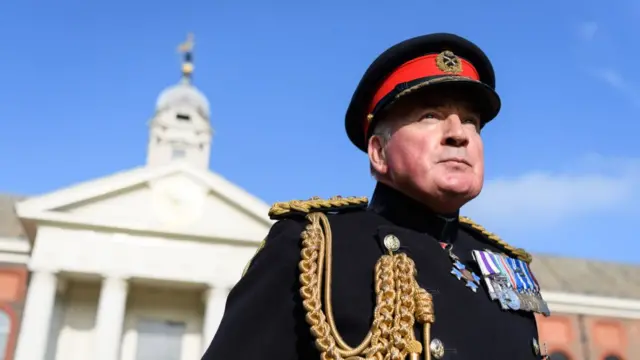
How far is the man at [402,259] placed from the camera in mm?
1628

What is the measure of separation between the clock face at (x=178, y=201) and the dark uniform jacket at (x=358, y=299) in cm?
1847

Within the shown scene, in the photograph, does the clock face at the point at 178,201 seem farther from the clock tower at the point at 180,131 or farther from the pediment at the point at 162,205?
the clock tower at the point at 180,131

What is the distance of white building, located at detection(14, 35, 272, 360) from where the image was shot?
60.3 ft

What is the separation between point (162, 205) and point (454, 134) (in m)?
19.1

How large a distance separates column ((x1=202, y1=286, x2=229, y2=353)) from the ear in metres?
17.5

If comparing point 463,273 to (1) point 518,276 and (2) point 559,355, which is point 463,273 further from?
(2) point 559,355

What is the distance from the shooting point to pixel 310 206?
6.41 ft

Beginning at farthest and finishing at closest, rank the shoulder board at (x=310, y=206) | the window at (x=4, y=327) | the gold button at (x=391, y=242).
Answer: the window at (x=4, y=327) → the shoulder board at (x=310, y=206) → the gold button at (x=391, y=242)

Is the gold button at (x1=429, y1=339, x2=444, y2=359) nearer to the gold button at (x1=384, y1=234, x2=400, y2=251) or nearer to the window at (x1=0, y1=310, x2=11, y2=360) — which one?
the gold button at (x1=384, y1=234, x2=400, y2=251)

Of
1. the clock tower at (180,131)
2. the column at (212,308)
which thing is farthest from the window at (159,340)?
the clock tower at (180,131)

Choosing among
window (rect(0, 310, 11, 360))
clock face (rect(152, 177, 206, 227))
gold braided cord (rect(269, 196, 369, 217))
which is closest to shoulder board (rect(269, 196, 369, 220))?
gold braided cord (rect(269, 196, 369, 217))

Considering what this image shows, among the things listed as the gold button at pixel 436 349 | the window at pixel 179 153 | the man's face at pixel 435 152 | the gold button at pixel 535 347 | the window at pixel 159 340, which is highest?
the window at pixel 179 153

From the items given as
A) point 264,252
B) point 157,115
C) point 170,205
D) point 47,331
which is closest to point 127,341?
point 47,331

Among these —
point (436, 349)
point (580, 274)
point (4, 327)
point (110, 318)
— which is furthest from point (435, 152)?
point (580, 274)
